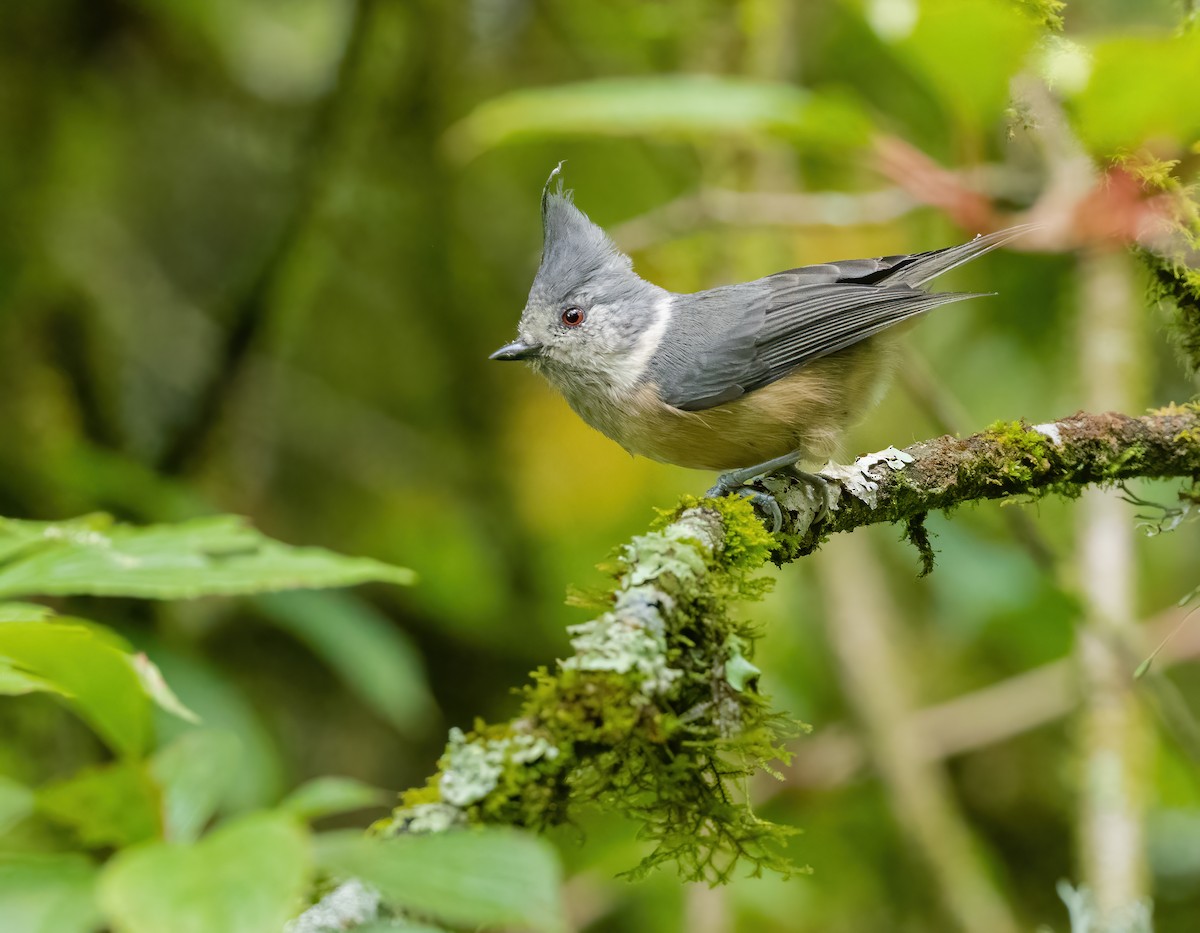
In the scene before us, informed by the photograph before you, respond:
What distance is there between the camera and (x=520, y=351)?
3199 mm

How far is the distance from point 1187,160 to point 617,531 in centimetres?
384

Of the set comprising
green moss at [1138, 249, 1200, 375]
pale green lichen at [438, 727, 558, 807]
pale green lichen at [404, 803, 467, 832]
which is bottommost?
pale green lichen at [404, 803, 467, 832]

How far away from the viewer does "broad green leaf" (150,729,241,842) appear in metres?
1.73

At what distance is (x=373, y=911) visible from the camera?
1344 mm

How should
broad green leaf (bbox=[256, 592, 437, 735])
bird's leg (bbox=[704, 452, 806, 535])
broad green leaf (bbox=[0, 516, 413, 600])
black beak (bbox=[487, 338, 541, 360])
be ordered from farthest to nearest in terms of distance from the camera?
broad green leaf (bbox=[256, 592, 437, 735]) < black beak (bbox=[487, 338, 541, 360]) < bird's leg (bbox=[704, 452, 806, 535]) < broad green leaf (bbox=[0, 516, 413, 600])

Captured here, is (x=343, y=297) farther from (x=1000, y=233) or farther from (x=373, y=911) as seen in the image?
(x=373, y=911)

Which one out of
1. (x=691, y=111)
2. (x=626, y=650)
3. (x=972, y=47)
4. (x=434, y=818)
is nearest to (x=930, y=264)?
(x=972, y=47)

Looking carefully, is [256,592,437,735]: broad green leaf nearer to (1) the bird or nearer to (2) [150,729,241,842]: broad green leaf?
(1) the bird

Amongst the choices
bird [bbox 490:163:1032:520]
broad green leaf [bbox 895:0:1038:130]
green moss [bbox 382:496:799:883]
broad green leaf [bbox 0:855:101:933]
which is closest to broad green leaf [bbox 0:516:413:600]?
broad green leaf [bbox 0:855:101:933]

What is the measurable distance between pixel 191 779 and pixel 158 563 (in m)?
0.48

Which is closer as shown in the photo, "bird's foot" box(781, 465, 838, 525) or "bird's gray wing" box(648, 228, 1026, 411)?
"bird's foot" box(781, 465, 838, 525)

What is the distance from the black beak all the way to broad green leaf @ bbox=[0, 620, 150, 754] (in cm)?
168

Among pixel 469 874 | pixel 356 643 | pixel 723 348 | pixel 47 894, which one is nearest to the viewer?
pixel 469 874

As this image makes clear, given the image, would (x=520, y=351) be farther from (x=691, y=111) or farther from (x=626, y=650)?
(x=626, y=650)
